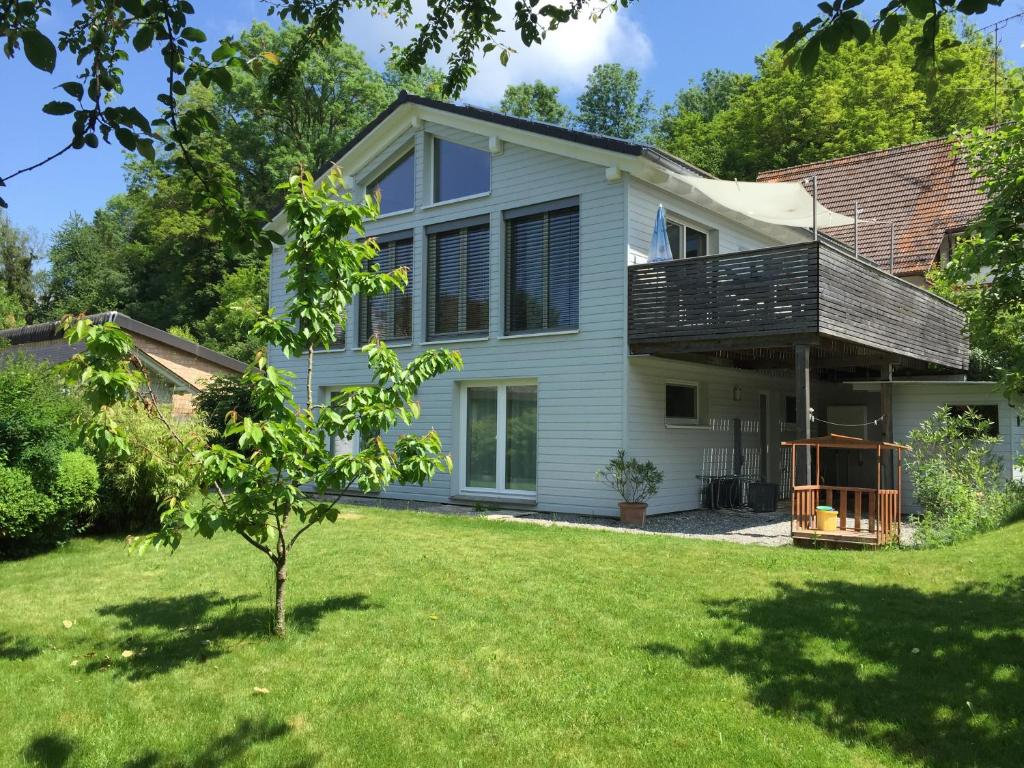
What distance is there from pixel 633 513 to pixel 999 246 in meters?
7.11

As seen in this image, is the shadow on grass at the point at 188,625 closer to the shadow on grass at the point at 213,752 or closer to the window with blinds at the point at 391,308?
the shadow on grass at the point at 213,752

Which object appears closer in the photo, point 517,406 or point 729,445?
point 517,406

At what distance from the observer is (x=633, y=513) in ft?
40.7

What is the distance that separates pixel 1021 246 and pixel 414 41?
5.07 metres

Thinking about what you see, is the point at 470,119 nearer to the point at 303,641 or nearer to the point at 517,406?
the point at 517,406

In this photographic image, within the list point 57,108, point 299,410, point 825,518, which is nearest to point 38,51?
point 57,108

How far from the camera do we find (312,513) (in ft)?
18.4

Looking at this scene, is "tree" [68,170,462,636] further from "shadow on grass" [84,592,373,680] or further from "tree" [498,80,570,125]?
"tree" [498,80,570,125]

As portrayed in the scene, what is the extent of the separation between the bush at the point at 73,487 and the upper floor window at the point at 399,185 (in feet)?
28.8

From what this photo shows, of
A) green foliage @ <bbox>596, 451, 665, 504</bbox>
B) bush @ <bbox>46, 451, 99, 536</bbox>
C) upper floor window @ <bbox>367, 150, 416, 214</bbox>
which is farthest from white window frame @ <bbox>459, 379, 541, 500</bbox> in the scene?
bush @ <bbox>46, 451, 99, 536</bbox>

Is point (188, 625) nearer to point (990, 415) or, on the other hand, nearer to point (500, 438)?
Answer: point (500, 438)

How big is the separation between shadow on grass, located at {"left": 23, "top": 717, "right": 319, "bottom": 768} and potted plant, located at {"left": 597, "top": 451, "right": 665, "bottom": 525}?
8816 millimetres

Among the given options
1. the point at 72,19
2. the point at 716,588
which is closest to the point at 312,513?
the point at 72,19

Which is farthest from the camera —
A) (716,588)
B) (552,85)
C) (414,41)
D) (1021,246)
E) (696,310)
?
(552,85)
